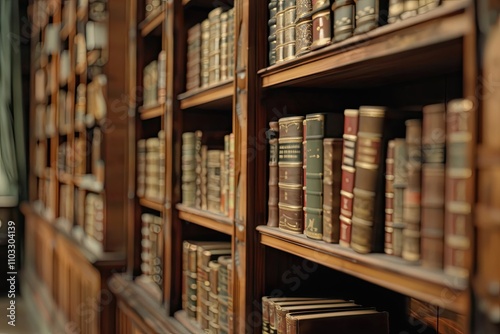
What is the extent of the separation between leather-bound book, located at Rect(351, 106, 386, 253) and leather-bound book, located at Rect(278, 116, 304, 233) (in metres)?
0.24

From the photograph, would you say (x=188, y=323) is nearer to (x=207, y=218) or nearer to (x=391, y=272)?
(x=207, y=218)

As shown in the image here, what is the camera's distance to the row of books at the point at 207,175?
167cm

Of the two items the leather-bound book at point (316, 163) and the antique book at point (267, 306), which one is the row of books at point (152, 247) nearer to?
the antique book at point (267, 306)

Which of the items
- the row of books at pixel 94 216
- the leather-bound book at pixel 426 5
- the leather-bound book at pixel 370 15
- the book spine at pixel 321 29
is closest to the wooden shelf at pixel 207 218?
the book spine at pixel 321 29

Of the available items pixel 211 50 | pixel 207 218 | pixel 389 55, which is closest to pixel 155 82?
pixel 211 50

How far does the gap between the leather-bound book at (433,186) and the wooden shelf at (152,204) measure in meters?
1.38

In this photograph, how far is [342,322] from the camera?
129 cm

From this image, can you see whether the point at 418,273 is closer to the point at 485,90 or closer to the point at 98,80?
the point at 485,90

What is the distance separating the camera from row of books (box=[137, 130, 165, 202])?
223cm

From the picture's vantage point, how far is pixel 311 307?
133 cm

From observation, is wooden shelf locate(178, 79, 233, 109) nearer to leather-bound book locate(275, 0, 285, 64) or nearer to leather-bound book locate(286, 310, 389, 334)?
leather-bound book locate(275, 0, 285, 64)

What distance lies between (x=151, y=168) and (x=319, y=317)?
4.19 ft

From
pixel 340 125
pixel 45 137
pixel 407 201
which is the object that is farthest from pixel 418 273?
pixel 45 137

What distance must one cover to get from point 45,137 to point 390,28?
13.3 feet
